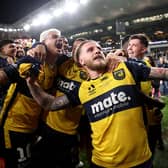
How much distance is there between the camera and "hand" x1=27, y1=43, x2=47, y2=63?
3609 millimetres

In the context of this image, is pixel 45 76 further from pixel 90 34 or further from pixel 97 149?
pixel 90 34

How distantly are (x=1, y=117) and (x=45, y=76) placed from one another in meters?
0.66

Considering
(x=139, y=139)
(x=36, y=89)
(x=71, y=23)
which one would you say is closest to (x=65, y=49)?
(x=36, y=89)

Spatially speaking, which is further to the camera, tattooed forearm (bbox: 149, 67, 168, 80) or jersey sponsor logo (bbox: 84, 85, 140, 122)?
tattooed forearm (bbox: 149, 67, 168, 80)

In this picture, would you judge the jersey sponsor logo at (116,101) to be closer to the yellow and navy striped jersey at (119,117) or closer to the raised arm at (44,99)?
the yellow and navy striped jersey at (119,117)

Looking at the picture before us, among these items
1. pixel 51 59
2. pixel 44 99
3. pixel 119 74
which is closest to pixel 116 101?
pixel 119 74

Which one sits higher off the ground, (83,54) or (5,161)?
(83,54)

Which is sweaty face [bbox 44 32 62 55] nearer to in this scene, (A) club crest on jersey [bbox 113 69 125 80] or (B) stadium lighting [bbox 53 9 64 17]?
(A) club crest on jersey [bbox 113 69 125 80]

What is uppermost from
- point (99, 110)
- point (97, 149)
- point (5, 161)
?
point (99, 110)

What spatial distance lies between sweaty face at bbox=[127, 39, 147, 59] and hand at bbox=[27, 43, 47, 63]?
123 centimetres

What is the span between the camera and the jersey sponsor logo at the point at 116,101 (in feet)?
9.34

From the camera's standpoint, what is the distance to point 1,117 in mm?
3824

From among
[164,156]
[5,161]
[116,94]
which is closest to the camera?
[116,94]

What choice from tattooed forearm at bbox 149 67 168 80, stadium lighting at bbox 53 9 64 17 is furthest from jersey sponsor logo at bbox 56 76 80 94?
stadium lighting at bbox 53 9 64 17
